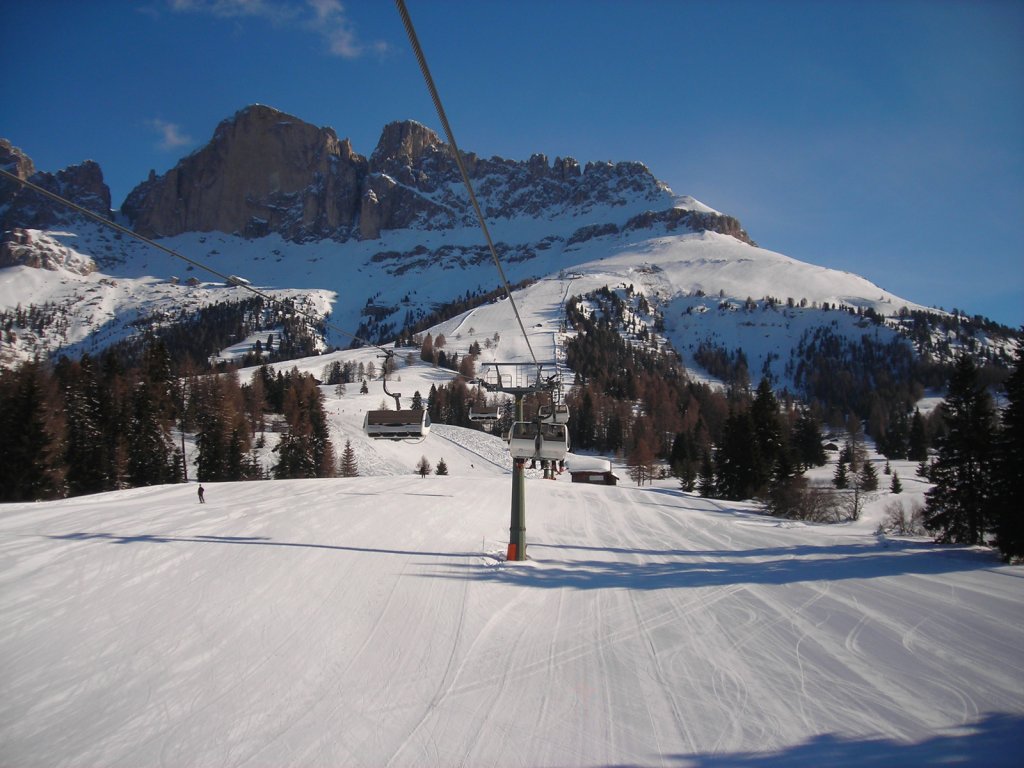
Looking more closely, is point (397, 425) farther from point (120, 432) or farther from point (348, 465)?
point (348, 465)

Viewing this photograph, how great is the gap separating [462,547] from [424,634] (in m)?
6.38

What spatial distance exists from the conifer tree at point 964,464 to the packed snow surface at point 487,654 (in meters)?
5.57

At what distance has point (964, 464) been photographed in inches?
814

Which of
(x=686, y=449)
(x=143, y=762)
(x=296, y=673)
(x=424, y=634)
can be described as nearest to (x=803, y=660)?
(x=424, y=634)

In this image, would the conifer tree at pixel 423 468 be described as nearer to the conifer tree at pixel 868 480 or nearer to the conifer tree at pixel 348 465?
the conifer tree at pixel 348 465

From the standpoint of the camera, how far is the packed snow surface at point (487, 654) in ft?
19.7

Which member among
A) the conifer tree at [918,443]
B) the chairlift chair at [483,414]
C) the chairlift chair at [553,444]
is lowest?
the conifer tree at [918,443]

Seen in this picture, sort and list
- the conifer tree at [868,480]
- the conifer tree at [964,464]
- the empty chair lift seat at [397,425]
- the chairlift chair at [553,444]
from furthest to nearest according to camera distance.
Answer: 1. the conifer tree at [868,480]
2. the conifer tree at [964,464]
3. the empty chair lift seat at [397,425]
4. the chairlift chair at [553,444]

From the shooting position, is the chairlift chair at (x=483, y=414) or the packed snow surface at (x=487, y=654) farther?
the chairlift chair at (x=483, y=414)

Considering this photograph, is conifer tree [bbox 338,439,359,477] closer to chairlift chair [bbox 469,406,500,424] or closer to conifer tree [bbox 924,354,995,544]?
chairlift chair [bbox 469,406,500,424]

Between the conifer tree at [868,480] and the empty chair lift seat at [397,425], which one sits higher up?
the empty chair lift seat at [397,425]

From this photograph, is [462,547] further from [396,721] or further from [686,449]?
[686,449]

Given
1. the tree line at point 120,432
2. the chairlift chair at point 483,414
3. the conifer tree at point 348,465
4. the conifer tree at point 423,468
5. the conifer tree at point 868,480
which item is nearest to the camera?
the chairlift chair at point 483,414

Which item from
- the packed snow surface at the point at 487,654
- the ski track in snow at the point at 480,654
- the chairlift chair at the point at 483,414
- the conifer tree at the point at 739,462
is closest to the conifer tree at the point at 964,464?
the packed snow surface at the point at 487,654
